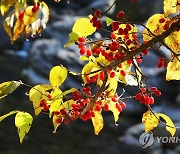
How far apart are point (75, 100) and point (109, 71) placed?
12 centimetres

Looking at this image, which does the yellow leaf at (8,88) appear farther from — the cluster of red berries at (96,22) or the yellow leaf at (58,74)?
the cluster of red berries at (96,22)

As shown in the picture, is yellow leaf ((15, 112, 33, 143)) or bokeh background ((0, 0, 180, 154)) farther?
bokeh background ((0, 0, 180, 154))

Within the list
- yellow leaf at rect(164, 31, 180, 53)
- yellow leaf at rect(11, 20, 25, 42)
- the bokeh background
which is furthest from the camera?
the bokeh background

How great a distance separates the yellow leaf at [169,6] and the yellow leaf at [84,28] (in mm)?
201

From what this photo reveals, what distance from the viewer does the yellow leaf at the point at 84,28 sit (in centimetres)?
121

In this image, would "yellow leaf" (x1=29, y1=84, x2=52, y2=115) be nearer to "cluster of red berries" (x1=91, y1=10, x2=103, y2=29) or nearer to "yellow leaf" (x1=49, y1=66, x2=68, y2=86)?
"yellow leaf" (x1=49, y1=66, x2=68, y2=86)

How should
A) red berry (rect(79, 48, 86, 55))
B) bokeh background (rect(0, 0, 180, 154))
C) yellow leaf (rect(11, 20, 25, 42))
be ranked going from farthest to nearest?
bokeh background (rect(0, 0, 180, 154))
yellow leaf (rect(11, 20, 25, 42))
red berry (rect(79, 48, 86, 55))

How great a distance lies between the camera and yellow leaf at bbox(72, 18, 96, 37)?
121cm

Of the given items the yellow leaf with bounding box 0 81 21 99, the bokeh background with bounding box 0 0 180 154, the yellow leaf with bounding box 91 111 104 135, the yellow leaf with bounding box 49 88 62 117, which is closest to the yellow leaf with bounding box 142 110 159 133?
the yellow leaf with bounding box 91 111 104 135

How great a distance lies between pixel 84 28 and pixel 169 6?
237mm

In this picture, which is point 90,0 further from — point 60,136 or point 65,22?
point 60,136

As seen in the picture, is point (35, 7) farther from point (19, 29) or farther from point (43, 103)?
point (43, 103)

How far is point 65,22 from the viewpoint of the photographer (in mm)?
11836

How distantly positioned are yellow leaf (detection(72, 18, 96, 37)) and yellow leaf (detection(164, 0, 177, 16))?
201 millimetres
